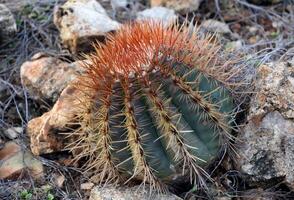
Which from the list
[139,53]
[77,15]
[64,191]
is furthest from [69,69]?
[139,53]

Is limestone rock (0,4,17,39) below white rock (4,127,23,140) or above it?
above

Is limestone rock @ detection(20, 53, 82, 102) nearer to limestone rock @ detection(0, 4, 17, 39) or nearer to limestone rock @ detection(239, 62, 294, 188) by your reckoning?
limestone rock @ detection(0, 4, 17, 39)

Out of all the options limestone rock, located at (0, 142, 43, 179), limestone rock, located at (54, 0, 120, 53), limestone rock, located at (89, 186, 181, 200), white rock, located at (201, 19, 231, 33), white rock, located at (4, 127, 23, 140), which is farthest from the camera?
white rock, located at (201, 19, 231, 33)

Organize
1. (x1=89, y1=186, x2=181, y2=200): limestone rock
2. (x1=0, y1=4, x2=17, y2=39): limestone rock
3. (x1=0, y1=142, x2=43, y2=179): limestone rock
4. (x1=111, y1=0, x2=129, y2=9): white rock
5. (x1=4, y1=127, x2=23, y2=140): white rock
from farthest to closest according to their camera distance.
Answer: (x1=111, y1=0, x2=129, y2=9): white rock → (x1=0, y1=4, x2=17, y2=39): limestone rock → (x1=4, y1=127, x2=23, y2=140): white rock → (x1=0, y1=142, x2=43, y2=179): limestone rock → (x1=89, y1=186, x2=181, y2=200): limestone rock

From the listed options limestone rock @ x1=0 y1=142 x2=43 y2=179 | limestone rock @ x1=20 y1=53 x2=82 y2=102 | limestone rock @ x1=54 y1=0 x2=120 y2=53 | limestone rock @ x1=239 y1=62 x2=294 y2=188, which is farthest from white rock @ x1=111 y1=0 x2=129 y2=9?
limestone rock @ x1=239 y1=62 x2=294 y2=188

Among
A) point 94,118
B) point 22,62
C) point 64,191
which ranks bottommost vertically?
point 64,191

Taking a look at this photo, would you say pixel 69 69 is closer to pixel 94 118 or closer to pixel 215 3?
pixel 94 118

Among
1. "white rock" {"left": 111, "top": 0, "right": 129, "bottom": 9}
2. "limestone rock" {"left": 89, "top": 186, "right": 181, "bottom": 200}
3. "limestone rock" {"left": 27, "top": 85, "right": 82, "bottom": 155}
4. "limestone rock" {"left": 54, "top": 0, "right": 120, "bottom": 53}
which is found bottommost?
"limestone rock" {"left": 89, "top": 186, "right": 181, "bottom": 200}
